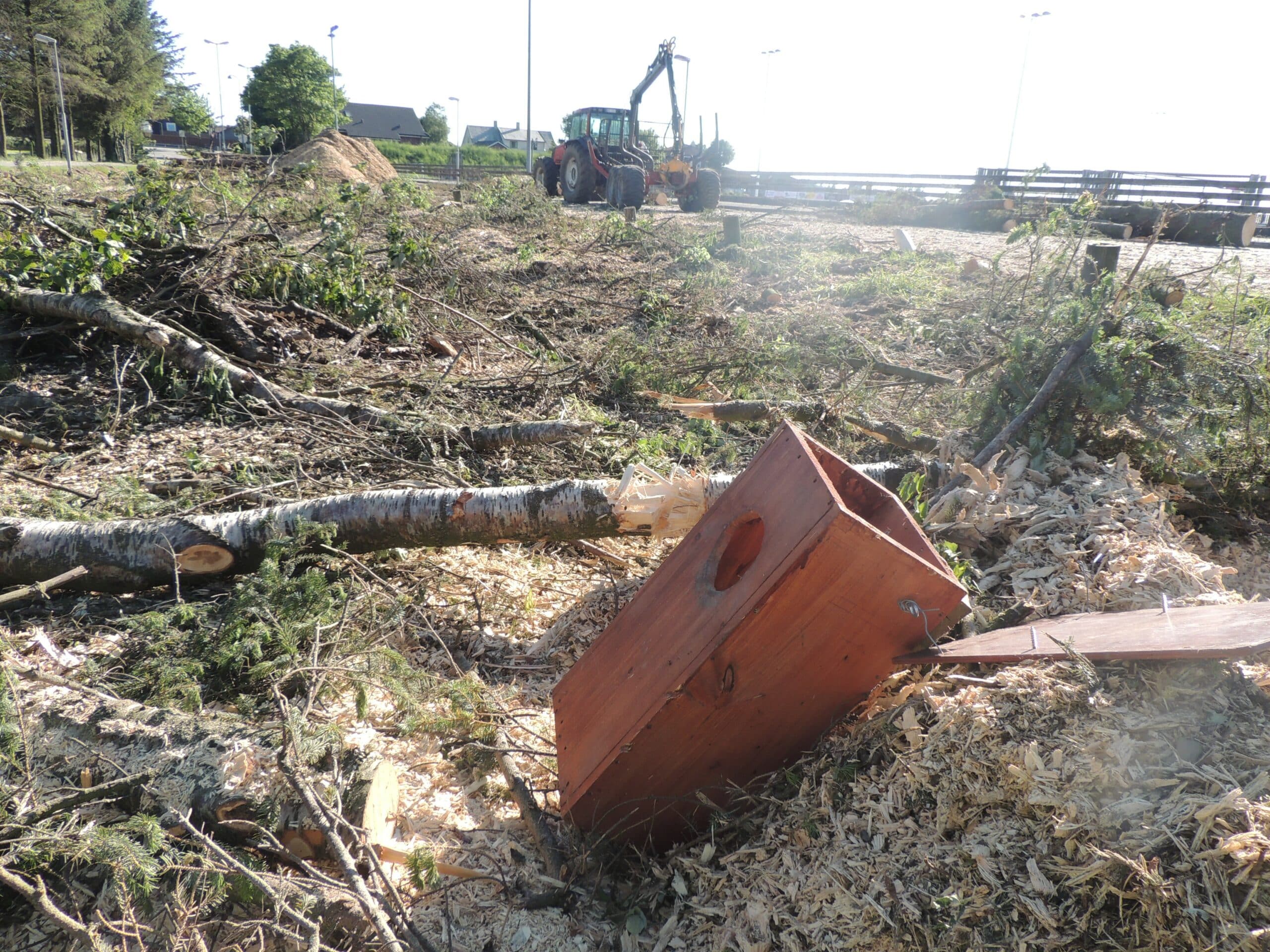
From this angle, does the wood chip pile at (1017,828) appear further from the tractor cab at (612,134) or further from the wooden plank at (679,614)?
the tractor cab at (612,134)

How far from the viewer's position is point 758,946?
183cm

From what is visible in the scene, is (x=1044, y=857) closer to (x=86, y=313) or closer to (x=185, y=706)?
(x=185, y=706)

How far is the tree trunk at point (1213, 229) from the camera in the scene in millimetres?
16656

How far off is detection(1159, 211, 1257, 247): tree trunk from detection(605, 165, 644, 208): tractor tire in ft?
39.2

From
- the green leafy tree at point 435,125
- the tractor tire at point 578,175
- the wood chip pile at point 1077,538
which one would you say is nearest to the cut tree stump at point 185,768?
the wood chip pile at point 1077,538

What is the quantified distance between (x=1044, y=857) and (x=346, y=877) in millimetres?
1597

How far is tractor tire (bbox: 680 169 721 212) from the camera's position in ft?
74.8

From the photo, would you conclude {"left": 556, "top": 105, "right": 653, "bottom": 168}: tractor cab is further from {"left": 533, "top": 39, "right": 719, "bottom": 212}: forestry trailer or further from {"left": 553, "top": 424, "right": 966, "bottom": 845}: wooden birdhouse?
{"left": 553, "top": 424, "right": 966, "bottom": 845}: wooden birdhouse

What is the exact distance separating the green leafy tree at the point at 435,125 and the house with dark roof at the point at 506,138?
323 cm

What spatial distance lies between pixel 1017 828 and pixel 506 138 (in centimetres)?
9560

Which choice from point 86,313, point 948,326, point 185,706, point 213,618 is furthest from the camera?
point 948,326

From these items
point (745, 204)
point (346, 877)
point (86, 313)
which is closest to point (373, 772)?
point (346, 877)

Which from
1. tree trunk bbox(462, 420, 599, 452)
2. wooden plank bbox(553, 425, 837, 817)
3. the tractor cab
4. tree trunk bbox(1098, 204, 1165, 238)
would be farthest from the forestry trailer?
wooden plank bbox(553, 425, 837, 817)

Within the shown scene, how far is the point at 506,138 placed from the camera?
87.5m
